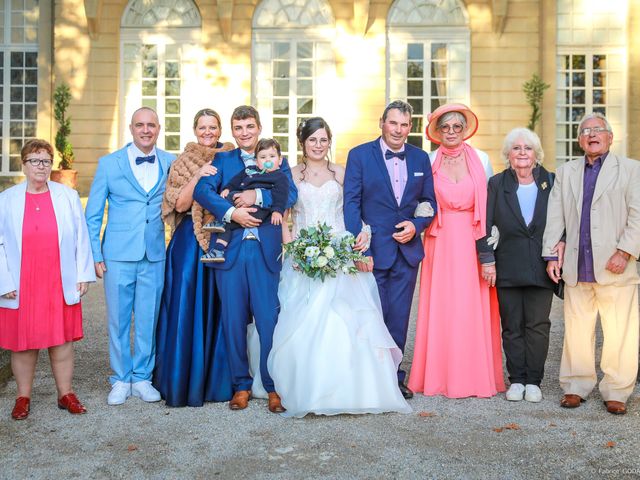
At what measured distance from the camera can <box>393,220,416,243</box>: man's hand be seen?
475 cm

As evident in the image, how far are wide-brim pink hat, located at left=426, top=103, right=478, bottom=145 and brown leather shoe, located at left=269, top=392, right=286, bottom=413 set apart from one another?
2.03m

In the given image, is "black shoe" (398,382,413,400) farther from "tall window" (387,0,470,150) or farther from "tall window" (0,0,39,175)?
"tall window" (0,0,39,175)

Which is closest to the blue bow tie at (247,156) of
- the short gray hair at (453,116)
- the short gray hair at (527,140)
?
the short gray hair at (453,116)

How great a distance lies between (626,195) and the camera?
15.1ft

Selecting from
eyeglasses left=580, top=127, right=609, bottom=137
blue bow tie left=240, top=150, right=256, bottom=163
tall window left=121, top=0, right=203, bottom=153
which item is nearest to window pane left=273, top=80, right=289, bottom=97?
tall window left=121, top=0, right=203, bottom=153

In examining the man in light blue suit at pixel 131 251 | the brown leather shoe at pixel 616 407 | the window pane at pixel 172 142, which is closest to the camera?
the brown leather shoe at pixel 616 407

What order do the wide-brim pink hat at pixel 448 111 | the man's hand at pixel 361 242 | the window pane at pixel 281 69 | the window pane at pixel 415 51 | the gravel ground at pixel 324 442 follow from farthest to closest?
the window pane at pixel 281 69
the window pane at pixel 415 51
the wide-brim pink hat at pixel 448 111
the man's hand at pixel 361 242
the gravel ground at pixel 324 442

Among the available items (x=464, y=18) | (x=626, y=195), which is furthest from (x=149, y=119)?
(x=464, y=18)

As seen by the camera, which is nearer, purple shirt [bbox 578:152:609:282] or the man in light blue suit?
purple shirt [bbox 578:152:609:282]

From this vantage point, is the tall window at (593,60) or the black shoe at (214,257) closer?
the black shoe at (214,257)

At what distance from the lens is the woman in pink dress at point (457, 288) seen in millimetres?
4922

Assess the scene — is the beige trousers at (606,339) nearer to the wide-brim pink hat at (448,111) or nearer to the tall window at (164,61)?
the wide-brim pink hat at (448,111)

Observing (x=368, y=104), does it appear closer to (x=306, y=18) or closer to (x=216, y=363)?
(x=306, y=18)

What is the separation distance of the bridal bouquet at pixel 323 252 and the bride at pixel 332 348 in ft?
0.28
